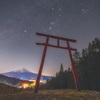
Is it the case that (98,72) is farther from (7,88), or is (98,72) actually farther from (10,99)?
(10,99)

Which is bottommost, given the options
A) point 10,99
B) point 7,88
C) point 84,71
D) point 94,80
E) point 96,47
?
point 10,99

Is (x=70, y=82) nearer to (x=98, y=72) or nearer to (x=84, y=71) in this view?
(x=84, y=71)

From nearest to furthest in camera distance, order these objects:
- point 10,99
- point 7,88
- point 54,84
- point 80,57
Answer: point 10,99, point 7,88, point 80,57, point 54,84

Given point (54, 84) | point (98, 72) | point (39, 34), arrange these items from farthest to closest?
point (54, 84)
point (98, 72)
point (39, 34)

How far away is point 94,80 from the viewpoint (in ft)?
135

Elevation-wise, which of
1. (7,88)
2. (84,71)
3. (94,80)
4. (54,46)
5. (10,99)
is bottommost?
(10,99)

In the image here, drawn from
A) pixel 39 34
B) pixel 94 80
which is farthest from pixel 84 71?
pixel 39 34

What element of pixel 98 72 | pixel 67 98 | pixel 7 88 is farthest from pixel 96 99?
pixel 98 72

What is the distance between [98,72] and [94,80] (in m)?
3.13

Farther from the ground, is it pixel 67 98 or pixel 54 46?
pixel 54 46

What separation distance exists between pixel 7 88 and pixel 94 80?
25.6 m

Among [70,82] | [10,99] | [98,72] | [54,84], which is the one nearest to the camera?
[10,99]

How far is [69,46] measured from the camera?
1911cm

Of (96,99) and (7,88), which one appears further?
(7,88)
